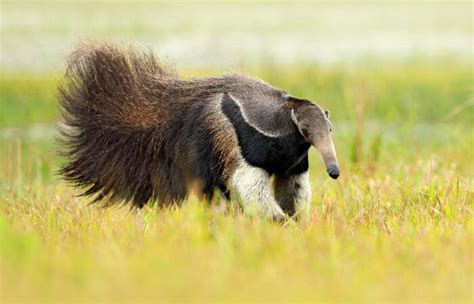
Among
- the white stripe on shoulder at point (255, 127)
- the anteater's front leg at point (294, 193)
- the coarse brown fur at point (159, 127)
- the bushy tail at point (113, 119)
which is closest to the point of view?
the white stripe on shoulder at point (255, 127)

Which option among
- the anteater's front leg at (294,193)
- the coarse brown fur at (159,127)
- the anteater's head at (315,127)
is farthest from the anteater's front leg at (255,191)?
the anteater's head at (315,127)

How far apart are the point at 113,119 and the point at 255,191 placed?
153cm

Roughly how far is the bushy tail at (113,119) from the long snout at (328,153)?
1.46m

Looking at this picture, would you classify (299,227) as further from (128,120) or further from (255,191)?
(128,120)

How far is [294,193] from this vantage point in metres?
6.90

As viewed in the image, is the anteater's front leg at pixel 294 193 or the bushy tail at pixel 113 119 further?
the bushy tail at pixel 113 119

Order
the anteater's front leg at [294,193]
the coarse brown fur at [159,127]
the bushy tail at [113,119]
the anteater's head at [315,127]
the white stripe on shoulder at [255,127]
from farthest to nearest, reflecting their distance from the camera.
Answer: the bushy tail at [113,119], the anteater's front leg at [294,193], the coarse brown fur at [159,127], the white stripe on shoulder at [255,127], the anteater's head at [315,127]

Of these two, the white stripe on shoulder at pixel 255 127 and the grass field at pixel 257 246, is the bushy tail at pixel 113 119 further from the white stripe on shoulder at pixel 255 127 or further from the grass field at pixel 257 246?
the white stripe on shoulder at pixel 255 127

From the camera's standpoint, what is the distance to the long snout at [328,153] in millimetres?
6031

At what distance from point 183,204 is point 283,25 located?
2397 cm

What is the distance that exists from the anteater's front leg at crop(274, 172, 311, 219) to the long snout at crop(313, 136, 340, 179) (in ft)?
1.93

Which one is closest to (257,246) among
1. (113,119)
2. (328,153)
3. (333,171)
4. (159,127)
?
(333,171)

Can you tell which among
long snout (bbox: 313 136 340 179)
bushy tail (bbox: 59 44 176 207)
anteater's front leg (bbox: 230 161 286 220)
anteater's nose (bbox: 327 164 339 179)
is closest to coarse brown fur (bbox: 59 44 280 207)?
bushy tail (bbox: 59 44 176 207)

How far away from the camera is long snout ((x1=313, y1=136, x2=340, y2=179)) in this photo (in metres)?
6.03
